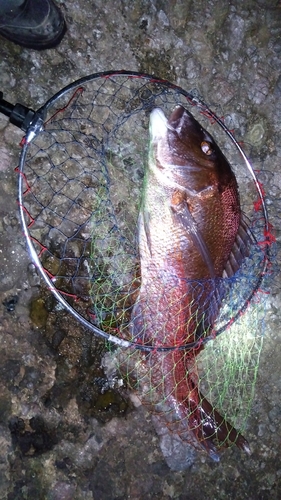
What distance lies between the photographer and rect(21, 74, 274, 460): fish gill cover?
3.15 metres

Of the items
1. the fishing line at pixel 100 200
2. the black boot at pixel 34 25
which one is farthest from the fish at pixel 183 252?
the black boot at pixel 34 25

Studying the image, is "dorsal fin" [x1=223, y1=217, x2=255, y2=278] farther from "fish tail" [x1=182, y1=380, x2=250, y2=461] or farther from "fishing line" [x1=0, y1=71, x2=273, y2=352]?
"fish tail" [x1=182, y1=380, x2=250, y2=461]

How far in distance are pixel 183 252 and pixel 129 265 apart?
523 mm

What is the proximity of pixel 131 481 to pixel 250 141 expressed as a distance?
2.78m

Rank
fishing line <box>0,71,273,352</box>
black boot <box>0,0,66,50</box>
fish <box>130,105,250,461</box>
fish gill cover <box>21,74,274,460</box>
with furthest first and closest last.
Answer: fishing line <box>0,71,273,352</box> → fish gill cover <box>21,74,274,460</box> → fish <box>130,105,250,461</box> → black boot <box>0,0,66,50</box>

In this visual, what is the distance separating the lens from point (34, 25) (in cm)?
303

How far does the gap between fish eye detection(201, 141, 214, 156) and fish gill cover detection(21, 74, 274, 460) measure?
41 cm

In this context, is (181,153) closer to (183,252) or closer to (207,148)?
(207,148)

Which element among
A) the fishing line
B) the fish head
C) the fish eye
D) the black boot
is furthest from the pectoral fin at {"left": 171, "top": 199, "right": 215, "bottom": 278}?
the black boot

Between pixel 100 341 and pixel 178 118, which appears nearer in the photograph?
pixel 178 118

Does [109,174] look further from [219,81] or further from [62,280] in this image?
[219,81]

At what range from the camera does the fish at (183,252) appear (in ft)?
9.89

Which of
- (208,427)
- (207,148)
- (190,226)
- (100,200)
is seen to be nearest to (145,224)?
(190,226)

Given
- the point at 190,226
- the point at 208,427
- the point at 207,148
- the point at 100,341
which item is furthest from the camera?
the point at 100,341
